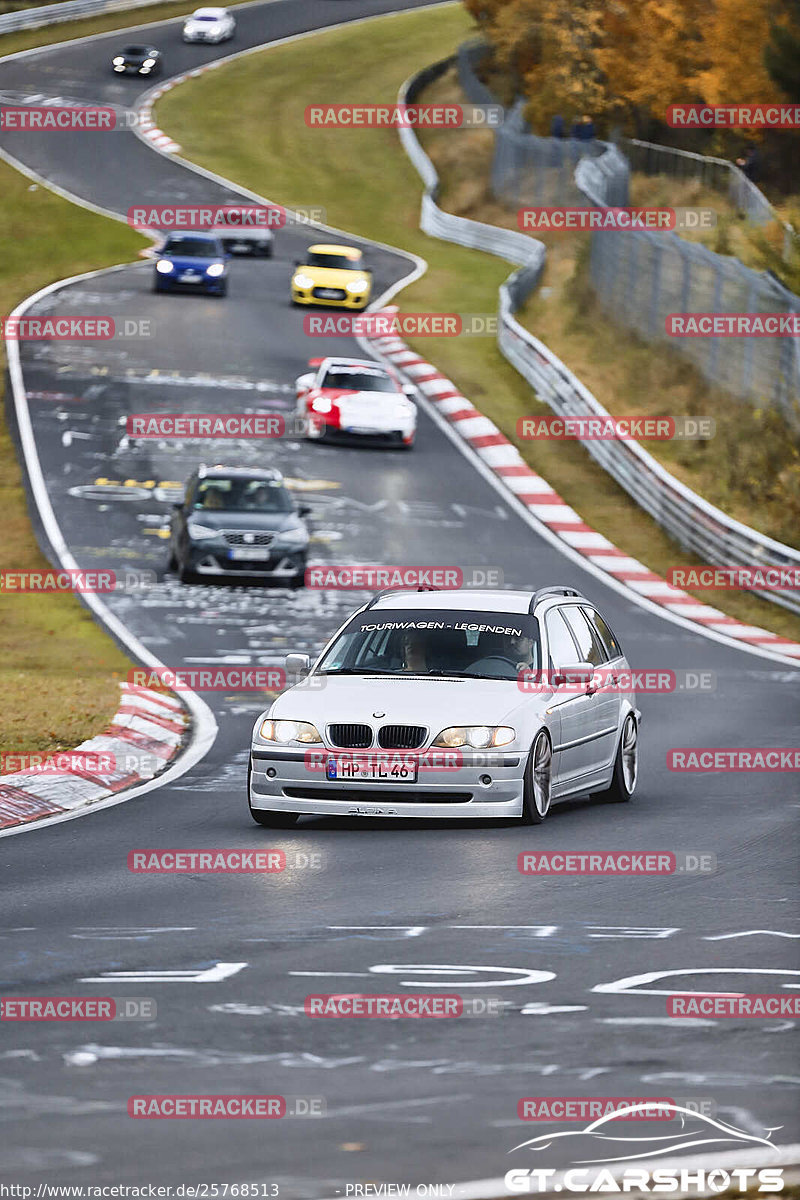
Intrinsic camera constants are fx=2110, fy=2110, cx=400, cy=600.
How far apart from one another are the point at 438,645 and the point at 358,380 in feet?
76.3

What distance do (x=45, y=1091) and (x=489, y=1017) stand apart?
1.79 meters

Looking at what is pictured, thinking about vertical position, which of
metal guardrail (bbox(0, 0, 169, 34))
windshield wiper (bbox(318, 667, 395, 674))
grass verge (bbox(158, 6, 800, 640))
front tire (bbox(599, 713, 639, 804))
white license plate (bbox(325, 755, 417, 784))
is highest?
metal guardrail (bbox(0, 0, 169, 34))

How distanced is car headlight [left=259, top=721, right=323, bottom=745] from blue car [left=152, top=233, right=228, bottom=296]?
36960 mm

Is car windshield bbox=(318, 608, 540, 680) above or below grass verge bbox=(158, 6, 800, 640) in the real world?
above

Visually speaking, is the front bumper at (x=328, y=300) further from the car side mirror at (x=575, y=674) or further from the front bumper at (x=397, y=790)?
the front bumper at (x=397, y=790)

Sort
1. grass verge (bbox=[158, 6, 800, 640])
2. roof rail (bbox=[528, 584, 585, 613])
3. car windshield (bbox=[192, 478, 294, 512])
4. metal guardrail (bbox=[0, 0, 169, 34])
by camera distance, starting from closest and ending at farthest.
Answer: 1. roof rail (bbox=[528, 584, 585, 613])
2. car windshield (bbox=[192, 478, 294, 512])
3. grass verge (bbox=[158, 6, 800, 640])
4. metal guardrail (bbox=[0, 0, 169, 34])

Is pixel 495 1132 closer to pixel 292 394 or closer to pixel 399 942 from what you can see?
pixel 399 942

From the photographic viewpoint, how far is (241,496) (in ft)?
91.8

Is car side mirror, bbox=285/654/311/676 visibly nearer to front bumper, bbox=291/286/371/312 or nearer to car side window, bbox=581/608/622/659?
car side window, bbox=581/608/622/659

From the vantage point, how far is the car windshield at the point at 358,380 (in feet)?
120

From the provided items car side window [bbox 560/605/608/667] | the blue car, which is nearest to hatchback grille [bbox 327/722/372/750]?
car side window [bbox 560/605/608/667]

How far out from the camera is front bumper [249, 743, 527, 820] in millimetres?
12680

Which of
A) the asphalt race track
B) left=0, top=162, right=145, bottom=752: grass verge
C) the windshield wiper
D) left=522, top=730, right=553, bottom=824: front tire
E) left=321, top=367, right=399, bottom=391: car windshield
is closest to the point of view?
the asphalt race track

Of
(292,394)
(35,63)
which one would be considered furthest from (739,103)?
(35,63)
